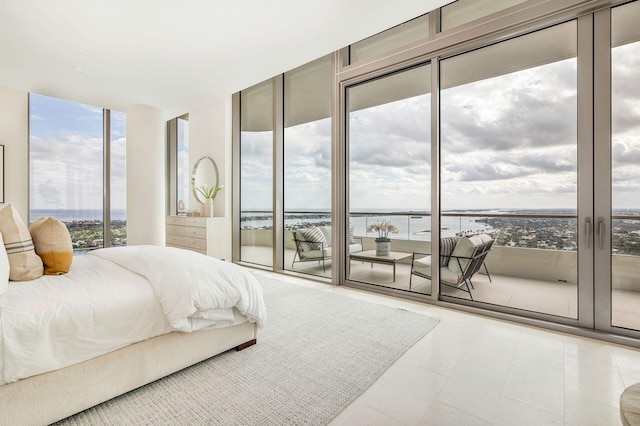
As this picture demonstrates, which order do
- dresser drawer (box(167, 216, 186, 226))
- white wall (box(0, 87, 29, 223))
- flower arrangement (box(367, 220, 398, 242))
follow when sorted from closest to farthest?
1. flower arrangement (box(367, 220, 398, 242))
2. white wall (box(0, 87, 29, 223))
3. dresser drawer (box(167, 216, 186, 226))

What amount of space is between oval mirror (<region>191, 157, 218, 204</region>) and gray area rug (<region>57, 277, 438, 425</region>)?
3.27 meters

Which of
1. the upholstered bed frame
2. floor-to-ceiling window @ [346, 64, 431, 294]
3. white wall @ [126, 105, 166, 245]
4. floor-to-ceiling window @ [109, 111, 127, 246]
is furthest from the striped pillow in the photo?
floor-to-ceiling window @ [109, 111, 127, 246]

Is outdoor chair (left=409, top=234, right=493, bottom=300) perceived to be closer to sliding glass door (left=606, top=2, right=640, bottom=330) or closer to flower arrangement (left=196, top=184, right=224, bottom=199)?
sliding glass door (left=606, top=2, right=640, bottom=330)

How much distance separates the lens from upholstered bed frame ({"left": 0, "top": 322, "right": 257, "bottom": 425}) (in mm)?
1346

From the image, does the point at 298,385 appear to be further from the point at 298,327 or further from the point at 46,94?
the point at 46,94

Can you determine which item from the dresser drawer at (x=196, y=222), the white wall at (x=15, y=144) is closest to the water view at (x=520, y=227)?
the dresser drawer at (x=196, y=222)

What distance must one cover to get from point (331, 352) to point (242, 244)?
11.3 feet

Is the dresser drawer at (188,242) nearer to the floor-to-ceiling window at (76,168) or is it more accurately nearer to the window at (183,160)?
the window at (183,160)

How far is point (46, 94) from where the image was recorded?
4910 mm

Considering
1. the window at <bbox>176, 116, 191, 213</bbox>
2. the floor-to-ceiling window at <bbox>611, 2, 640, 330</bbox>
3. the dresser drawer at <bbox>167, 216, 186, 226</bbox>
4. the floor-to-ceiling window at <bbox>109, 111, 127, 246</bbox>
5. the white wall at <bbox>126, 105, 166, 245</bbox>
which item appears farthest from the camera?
the window at <bbox>176, 116, 191, 213</bbox>

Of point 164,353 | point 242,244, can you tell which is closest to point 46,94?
point 242,244

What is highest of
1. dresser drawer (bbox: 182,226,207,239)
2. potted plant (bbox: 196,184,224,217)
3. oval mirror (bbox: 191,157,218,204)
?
oval mirror (bbox: 191,157,218,204)

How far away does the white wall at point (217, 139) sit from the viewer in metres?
5.25

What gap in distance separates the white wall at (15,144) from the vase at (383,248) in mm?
5355
